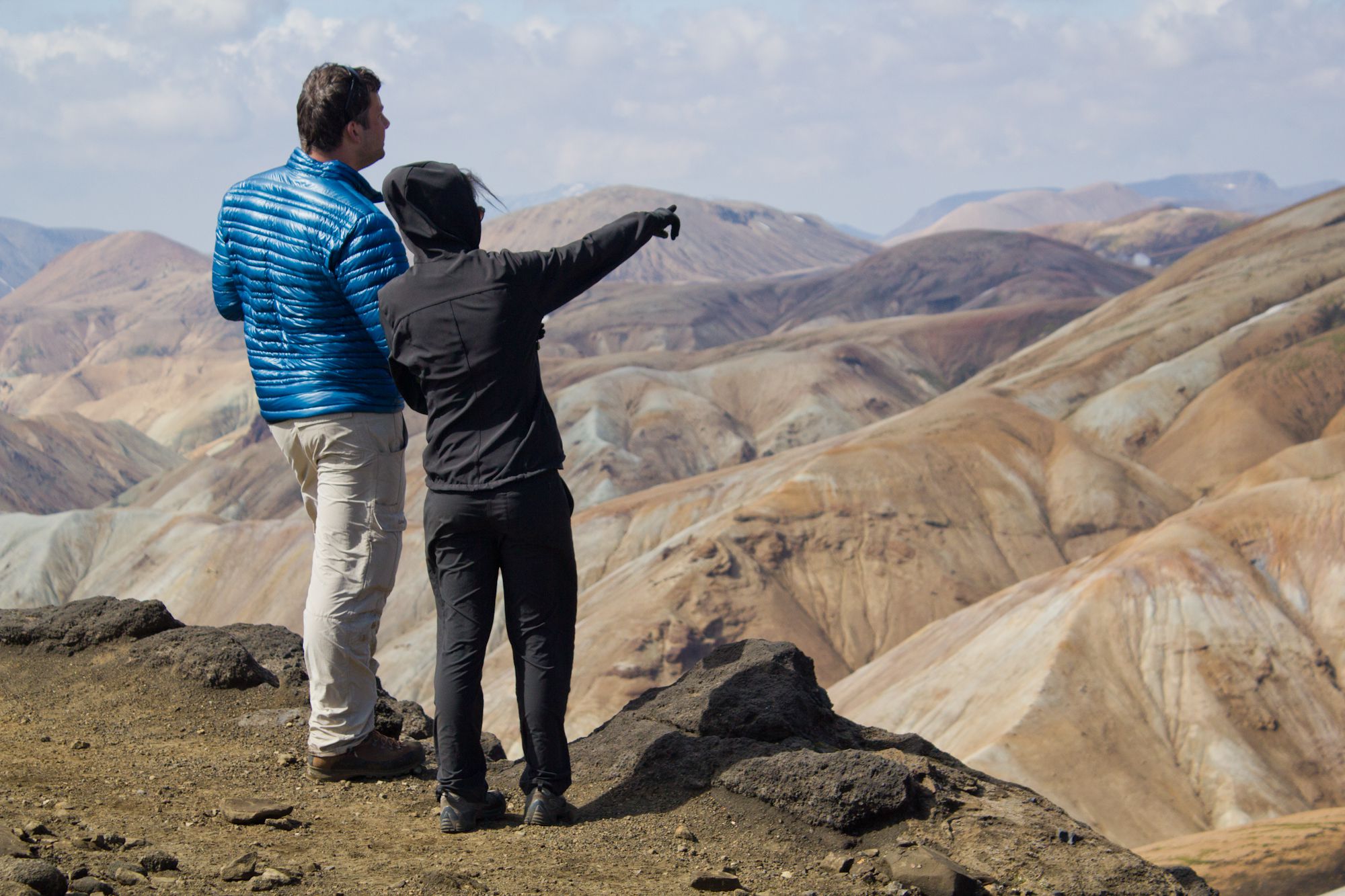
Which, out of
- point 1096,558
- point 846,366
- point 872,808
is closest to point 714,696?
point 872,808

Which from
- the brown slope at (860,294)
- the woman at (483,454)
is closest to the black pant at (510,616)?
the woman at (483,454)

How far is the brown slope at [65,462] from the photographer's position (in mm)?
79562

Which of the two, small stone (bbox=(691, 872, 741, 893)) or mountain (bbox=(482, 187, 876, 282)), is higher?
mountain (bbox=(482, 187, 876, 282))

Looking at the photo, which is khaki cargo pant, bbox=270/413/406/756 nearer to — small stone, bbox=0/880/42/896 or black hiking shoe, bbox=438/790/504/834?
black hiking shoe, bbox=438/790/504/834

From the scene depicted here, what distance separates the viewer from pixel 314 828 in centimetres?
390

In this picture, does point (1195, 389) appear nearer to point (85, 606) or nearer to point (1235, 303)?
point (1235, 303)

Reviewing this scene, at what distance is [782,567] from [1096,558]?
9.78m

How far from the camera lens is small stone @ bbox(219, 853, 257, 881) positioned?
10.7 ft

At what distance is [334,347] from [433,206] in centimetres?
66

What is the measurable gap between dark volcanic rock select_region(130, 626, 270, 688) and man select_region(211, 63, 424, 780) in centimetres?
141

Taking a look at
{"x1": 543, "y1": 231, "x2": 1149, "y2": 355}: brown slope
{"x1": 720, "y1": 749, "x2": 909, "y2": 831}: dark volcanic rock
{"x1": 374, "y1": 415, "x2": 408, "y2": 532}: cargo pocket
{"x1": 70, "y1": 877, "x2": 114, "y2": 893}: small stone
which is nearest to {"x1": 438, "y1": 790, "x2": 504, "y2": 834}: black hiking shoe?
{"x1": 720, "y1": 749, "x2": 909, "y2": 831}: dark volcanic rock

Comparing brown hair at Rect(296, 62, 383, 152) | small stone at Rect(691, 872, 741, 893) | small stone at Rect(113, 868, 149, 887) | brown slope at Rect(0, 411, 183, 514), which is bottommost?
brown slope at Rect(0, 411, 183, 514)

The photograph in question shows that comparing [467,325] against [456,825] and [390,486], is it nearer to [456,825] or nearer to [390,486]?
[390,486]

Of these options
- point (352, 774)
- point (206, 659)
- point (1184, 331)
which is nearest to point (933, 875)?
point (352, 774)
